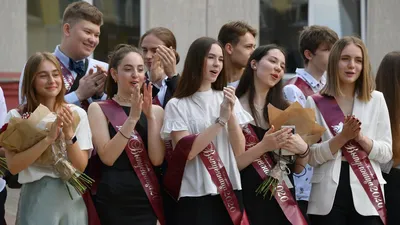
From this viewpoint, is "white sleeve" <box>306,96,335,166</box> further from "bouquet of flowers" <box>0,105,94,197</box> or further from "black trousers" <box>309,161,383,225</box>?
"bouquet of flowers" <box>0,105,94,197</box>

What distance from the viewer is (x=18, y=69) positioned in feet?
30.8

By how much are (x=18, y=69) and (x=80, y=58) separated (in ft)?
11.6

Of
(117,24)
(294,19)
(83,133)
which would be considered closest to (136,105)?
(83,133)

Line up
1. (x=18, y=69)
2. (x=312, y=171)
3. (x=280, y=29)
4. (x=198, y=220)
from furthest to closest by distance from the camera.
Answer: (x=280, y=29) < (x=18, y=69) < (x=312, y=171) < (x=198, y=220)

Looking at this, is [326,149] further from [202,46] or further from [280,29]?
[280,29]

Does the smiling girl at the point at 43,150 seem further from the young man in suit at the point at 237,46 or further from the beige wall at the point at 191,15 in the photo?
the beige wall at the point at 191,15

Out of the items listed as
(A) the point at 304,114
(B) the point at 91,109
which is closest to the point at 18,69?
(B) the point at 91,109

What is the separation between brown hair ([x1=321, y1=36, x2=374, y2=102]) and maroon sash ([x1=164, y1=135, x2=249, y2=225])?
905 mm

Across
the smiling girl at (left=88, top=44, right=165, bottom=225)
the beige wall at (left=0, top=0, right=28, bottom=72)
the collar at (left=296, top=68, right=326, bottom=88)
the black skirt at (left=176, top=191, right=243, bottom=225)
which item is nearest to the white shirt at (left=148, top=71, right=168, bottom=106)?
the smiling girl at (left=88, top=44, right=165, bottom=225)

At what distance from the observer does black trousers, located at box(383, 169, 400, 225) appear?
5723 millimetres

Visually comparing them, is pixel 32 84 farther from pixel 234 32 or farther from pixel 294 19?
pixel 294 19

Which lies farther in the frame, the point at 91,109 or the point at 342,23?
the point at 342,23

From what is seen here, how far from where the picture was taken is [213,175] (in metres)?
5.25

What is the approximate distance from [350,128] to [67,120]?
1710mm
